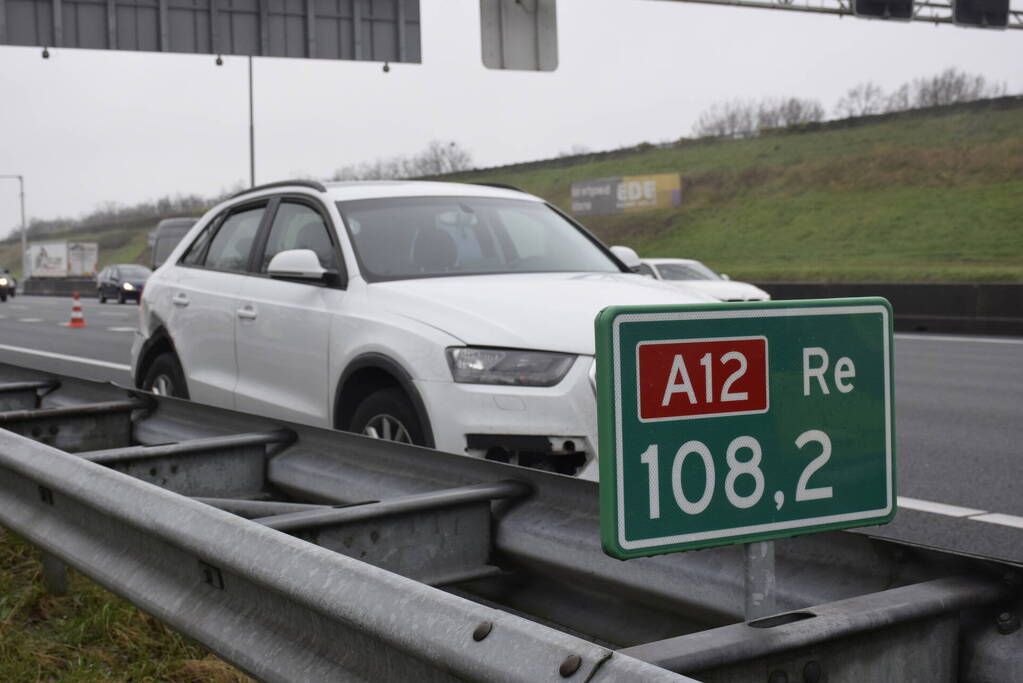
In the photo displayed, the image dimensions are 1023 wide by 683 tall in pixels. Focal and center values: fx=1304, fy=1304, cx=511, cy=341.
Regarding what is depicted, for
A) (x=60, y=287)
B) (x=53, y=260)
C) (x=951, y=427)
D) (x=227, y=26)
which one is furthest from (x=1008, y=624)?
(x=53, y=260)

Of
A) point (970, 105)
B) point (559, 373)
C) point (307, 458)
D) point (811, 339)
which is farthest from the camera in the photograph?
point (970, 105)

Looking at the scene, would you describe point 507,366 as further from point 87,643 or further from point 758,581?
point 758,581

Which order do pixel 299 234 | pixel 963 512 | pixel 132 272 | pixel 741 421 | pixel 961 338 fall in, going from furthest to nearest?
pixel 132 272
pixel 961 338
pixel 299 234
pixel 963 512
pixel 741 421

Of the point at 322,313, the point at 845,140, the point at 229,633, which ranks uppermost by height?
the point at 845,140

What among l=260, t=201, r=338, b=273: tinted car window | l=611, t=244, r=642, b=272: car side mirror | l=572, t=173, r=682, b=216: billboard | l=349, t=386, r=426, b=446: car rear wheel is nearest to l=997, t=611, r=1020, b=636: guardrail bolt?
l=349, t=386, r=426, b=446: car rear wheel

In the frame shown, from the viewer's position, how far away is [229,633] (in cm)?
233

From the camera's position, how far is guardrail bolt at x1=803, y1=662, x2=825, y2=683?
1937mm

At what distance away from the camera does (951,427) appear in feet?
30.9

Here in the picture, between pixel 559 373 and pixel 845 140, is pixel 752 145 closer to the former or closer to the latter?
pixel 845 140

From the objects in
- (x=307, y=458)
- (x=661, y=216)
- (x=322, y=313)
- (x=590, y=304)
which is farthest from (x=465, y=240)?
(x=661, y=216)

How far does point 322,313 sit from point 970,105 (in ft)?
228

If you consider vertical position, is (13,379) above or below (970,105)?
below

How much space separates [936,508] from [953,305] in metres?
16.6

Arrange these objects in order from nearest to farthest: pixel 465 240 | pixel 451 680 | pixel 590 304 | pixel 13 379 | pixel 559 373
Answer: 1. pixel 451 680
2. pixel 559 373
3. pixel 590 304
4. pixel 13 379
5. pixel 465 240
